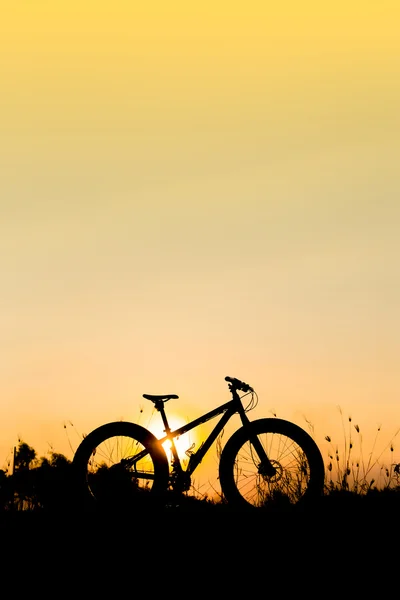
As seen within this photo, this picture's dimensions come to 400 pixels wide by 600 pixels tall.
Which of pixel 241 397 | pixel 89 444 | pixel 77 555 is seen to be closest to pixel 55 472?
pixel 89 444

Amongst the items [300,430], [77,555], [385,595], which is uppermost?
[300,430]

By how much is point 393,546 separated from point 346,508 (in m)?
1.63

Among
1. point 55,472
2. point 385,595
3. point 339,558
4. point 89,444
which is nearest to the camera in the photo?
point 385,595

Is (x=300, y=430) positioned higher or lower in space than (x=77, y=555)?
higher

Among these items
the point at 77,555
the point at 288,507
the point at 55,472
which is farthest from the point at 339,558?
the point at 55,472

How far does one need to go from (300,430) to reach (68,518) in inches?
108

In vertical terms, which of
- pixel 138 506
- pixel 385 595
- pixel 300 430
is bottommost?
pixel 385 595

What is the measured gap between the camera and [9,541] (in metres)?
7.74

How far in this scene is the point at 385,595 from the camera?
6055 mm

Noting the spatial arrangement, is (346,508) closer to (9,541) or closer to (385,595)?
(385,595)

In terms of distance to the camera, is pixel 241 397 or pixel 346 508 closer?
pixel 346 508

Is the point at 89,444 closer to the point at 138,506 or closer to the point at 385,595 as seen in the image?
the point at 138,506

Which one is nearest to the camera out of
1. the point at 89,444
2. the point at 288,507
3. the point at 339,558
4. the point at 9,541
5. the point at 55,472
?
the point at 339,558

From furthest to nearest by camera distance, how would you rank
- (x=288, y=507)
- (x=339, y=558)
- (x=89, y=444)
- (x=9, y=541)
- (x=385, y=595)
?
(x=89, y=444)
(x=288, y=507)
(x=9, y=541)
(x=339, y=558)
(x=385, y=595)
